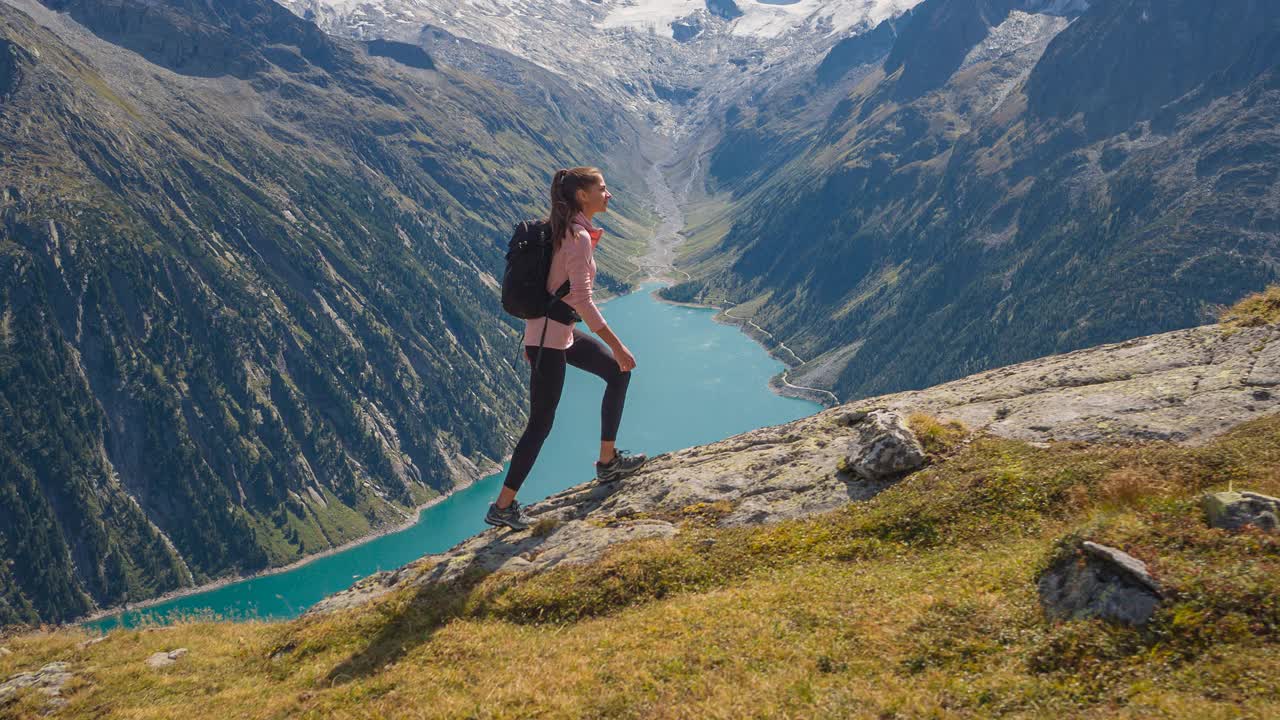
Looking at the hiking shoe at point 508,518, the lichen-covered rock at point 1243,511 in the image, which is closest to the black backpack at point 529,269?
the hiking shoe at point 508,518

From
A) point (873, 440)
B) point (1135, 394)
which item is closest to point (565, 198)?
point (873, 440)

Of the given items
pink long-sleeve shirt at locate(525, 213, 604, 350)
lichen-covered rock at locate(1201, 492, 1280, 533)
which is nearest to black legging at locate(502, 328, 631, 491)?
pink long-sleeve shirt at locate(525, 213, 604, 350)

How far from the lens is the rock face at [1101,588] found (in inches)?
297

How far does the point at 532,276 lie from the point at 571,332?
151cm

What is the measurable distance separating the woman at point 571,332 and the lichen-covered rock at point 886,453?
4813 millimetres

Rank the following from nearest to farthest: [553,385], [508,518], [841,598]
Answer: [841,598]
[553,385]
[508,518]

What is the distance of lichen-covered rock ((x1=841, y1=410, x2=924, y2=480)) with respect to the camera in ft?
42.6

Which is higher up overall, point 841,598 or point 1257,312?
point 1257,312

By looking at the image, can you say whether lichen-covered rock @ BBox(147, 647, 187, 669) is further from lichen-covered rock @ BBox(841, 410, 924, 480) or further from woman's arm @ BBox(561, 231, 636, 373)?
lichen-covered rock @ BBox(841, 410, 924, 480)

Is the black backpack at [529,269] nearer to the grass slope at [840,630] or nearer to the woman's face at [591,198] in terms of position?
the woman's face at [591,198]

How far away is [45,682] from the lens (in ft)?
37.2

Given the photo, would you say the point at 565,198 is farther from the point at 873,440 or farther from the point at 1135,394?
the point at 1135,394

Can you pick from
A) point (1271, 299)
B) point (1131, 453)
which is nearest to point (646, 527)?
point (1131, 453)

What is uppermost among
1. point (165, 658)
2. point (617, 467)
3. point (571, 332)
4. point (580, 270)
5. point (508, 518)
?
point (580, 270)
